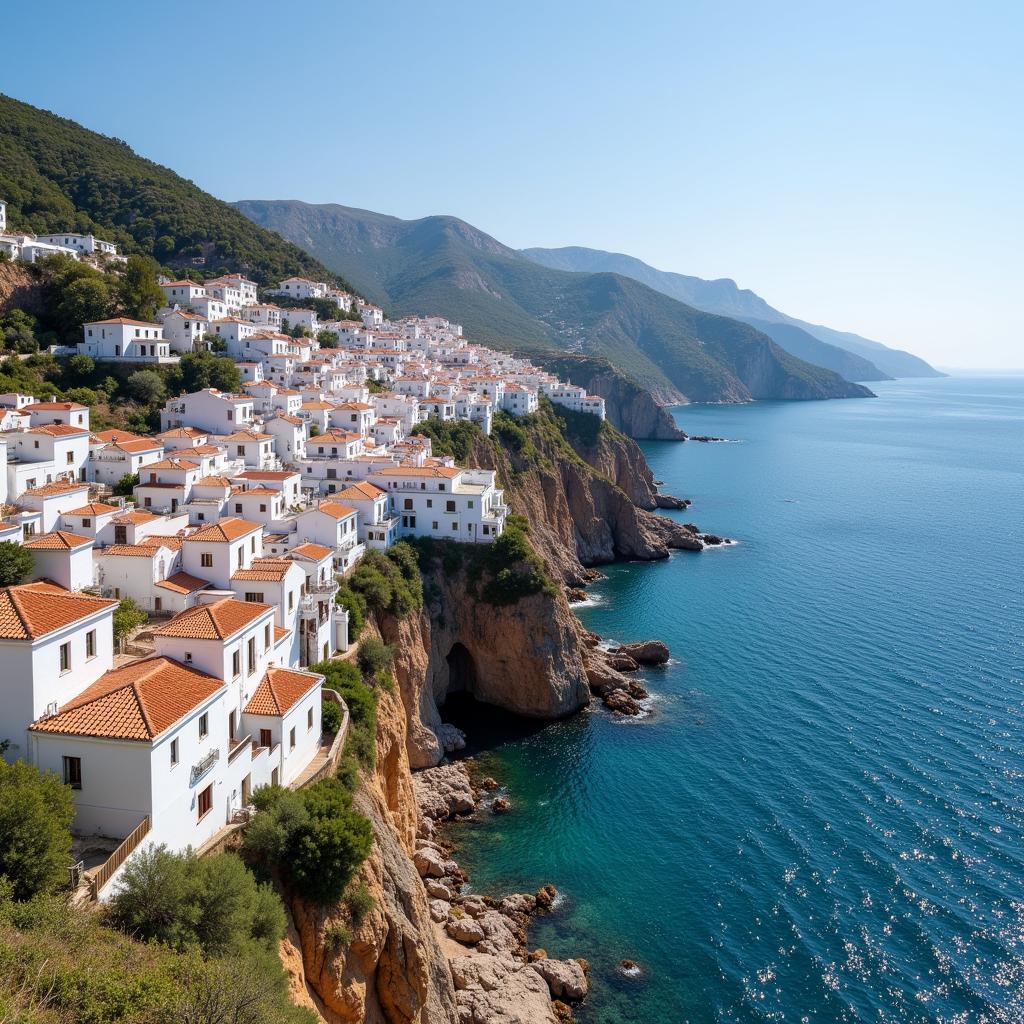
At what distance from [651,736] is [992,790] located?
1577 cm

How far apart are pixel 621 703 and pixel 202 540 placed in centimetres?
2573

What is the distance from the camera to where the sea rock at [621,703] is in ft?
146

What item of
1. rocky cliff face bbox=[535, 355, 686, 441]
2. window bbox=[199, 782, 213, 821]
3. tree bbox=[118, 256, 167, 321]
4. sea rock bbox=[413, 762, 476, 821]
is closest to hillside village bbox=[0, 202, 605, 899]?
window bbox=[199, 782, 213, 821]

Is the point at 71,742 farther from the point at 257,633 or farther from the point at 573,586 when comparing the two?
the point at 573,586

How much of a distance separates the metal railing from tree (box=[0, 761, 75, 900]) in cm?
62

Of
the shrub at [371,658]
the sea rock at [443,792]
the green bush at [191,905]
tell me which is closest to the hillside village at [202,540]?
the green bush at [191,905]

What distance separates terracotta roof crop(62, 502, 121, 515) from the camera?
3297 cm

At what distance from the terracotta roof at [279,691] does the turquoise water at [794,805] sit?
12.4 meters

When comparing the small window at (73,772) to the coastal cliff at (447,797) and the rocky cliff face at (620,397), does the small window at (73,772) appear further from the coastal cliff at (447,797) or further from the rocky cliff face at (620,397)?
the rocky cliff face at (620,397)

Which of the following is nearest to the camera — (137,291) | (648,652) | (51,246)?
(648,652)

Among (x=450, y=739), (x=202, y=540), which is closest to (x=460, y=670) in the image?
(x=450, y=739)

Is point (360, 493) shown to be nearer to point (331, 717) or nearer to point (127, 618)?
point (127, 618)

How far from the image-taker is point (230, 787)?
783 inches

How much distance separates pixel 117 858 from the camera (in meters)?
15.6
